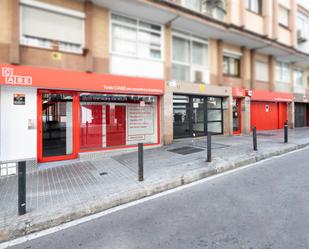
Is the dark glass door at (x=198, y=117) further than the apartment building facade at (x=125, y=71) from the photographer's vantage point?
Yes

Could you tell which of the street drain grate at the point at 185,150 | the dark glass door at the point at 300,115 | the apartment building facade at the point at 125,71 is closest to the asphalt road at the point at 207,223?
the street drain grate at the point at 185,150

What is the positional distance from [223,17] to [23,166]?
1184 cm

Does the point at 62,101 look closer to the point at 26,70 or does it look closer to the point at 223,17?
the point at 26,70

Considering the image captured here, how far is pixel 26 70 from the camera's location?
645 cm

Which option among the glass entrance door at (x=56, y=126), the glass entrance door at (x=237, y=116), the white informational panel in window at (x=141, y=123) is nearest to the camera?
the glass entrance door at (x=56, y=126)

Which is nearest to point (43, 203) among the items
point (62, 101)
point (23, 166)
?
point (23, 166)

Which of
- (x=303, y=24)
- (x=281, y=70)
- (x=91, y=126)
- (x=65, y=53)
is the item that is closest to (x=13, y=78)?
(x=65, y=53)

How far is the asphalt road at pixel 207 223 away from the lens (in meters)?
2.75

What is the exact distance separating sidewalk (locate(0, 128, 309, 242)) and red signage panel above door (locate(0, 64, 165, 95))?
2.68 meters

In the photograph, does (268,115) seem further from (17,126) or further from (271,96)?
(17,126)

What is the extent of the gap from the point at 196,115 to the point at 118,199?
786 cm

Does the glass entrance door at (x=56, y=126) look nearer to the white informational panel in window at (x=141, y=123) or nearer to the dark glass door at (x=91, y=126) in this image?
the dark glass door at (x=91, y=126)

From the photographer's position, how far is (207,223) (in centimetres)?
320

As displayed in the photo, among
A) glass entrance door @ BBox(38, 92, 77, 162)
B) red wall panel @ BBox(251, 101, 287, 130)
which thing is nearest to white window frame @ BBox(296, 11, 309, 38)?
→ red wall panel @ BBox(251, 101, 287, 130)
